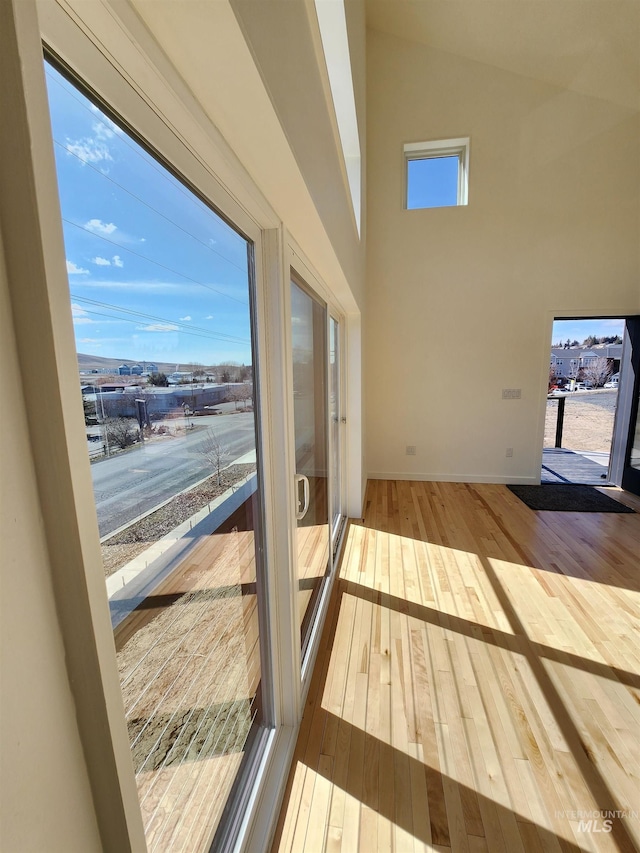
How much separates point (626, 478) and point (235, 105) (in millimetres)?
5541

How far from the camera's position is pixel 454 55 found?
13.2ft

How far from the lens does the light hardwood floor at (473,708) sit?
119 centimetres

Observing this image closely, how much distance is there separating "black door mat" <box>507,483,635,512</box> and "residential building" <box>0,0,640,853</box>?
3.93 ft

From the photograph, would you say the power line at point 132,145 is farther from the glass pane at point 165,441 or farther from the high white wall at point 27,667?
the high white wall at point 27,667

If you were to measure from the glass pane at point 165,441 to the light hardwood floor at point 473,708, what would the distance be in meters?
0.50

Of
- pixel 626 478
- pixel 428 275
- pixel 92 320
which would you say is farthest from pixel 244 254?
pixel 626 478

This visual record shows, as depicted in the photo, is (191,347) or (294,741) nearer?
(191,347)

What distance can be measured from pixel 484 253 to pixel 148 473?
15.8 ft

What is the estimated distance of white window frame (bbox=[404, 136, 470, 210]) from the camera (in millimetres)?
4223

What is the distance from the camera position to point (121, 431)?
1.94 feet

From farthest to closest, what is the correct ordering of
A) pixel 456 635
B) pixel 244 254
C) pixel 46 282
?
pixel 456 635, pixel 244 254, pixel 46 282

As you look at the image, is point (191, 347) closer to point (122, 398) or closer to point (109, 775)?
point (122, 398)

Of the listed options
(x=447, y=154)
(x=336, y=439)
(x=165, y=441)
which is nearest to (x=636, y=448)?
(x=336, y=439)

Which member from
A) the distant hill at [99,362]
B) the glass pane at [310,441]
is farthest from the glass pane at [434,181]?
the distant hill at [99,362]
